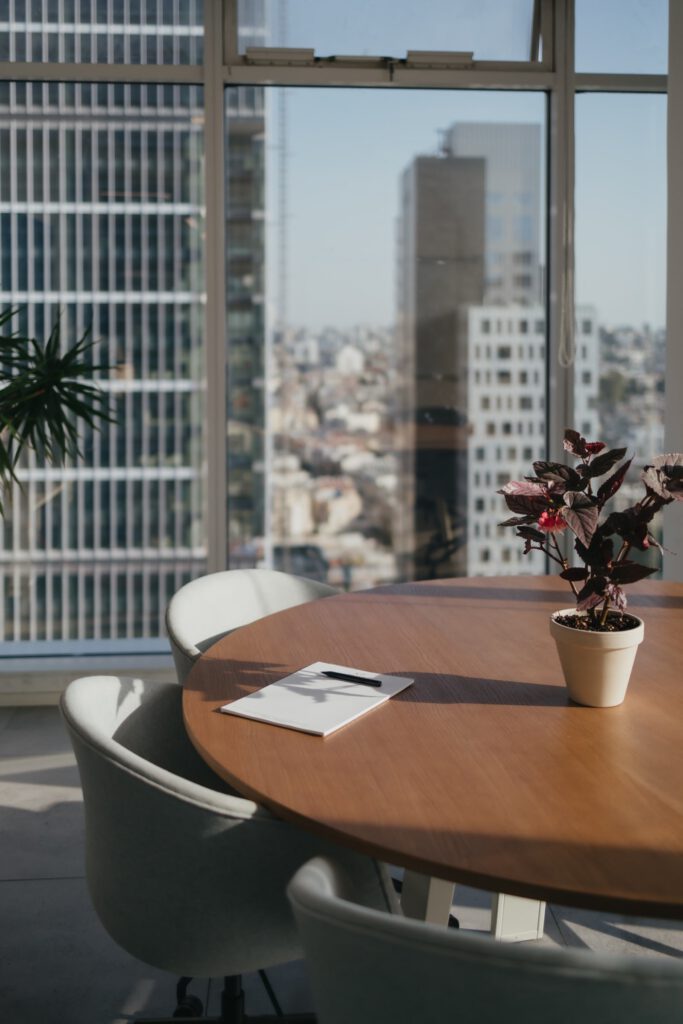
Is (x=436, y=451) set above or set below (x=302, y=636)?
above

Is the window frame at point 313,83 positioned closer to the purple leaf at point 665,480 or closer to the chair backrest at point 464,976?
the purple leaf at point 665,480

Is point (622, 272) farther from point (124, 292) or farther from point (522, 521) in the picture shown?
point (522, 521)

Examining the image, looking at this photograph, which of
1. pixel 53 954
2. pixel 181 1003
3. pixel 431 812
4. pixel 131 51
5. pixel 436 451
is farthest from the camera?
pixel 436 451

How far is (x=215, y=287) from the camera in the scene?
13.5 feet

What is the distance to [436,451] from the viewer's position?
4.27m

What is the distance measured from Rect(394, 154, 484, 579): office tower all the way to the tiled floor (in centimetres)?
191

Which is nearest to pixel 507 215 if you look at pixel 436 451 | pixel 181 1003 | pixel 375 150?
pixel 375 150

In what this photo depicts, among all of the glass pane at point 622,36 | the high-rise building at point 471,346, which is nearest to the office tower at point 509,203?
the high-rise building at point 471,346

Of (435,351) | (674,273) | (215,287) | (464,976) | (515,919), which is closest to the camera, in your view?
(464,976)

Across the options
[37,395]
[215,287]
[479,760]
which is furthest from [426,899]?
[215,287]

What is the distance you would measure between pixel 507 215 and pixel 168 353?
1.63m

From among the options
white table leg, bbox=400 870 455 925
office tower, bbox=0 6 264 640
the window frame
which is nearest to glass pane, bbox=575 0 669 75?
the window frame

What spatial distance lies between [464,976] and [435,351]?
3518mm

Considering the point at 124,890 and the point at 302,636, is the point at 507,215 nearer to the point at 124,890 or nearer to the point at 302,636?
the point at 302,636
